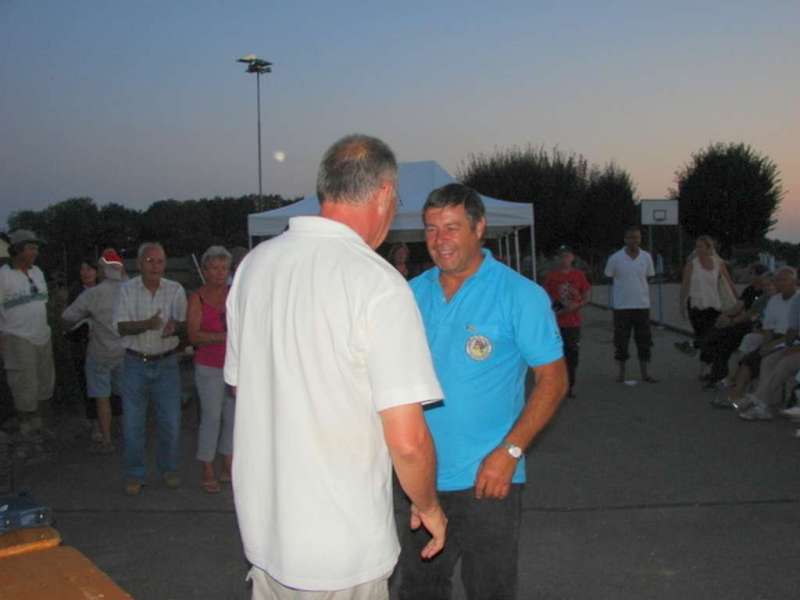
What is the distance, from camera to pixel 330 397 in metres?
2.06

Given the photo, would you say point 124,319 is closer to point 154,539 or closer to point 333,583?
point 154,539

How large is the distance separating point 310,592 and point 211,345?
4439 mm

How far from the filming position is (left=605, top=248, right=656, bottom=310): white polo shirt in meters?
11.0

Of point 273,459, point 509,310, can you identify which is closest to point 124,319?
point 509,310

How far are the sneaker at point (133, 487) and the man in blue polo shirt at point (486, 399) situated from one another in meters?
4.01

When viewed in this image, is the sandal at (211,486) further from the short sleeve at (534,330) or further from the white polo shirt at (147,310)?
the short sleeve at (534,330)

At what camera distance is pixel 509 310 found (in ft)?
9.80

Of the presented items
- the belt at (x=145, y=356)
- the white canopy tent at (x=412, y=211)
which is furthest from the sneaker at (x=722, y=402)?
the belt at (x=145, y=356)

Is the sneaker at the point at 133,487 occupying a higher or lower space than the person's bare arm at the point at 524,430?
lower

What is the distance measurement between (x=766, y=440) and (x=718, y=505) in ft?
7.27

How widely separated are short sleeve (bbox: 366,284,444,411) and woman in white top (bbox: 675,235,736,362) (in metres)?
9.39

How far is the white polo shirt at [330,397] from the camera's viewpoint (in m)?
2.03

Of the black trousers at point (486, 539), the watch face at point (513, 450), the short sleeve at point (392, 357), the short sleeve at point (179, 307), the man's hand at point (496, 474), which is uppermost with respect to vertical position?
the short sleeve at point (392, 357)

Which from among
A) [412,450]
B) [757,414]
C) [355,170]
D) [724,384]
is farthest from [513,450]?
[724,384]
